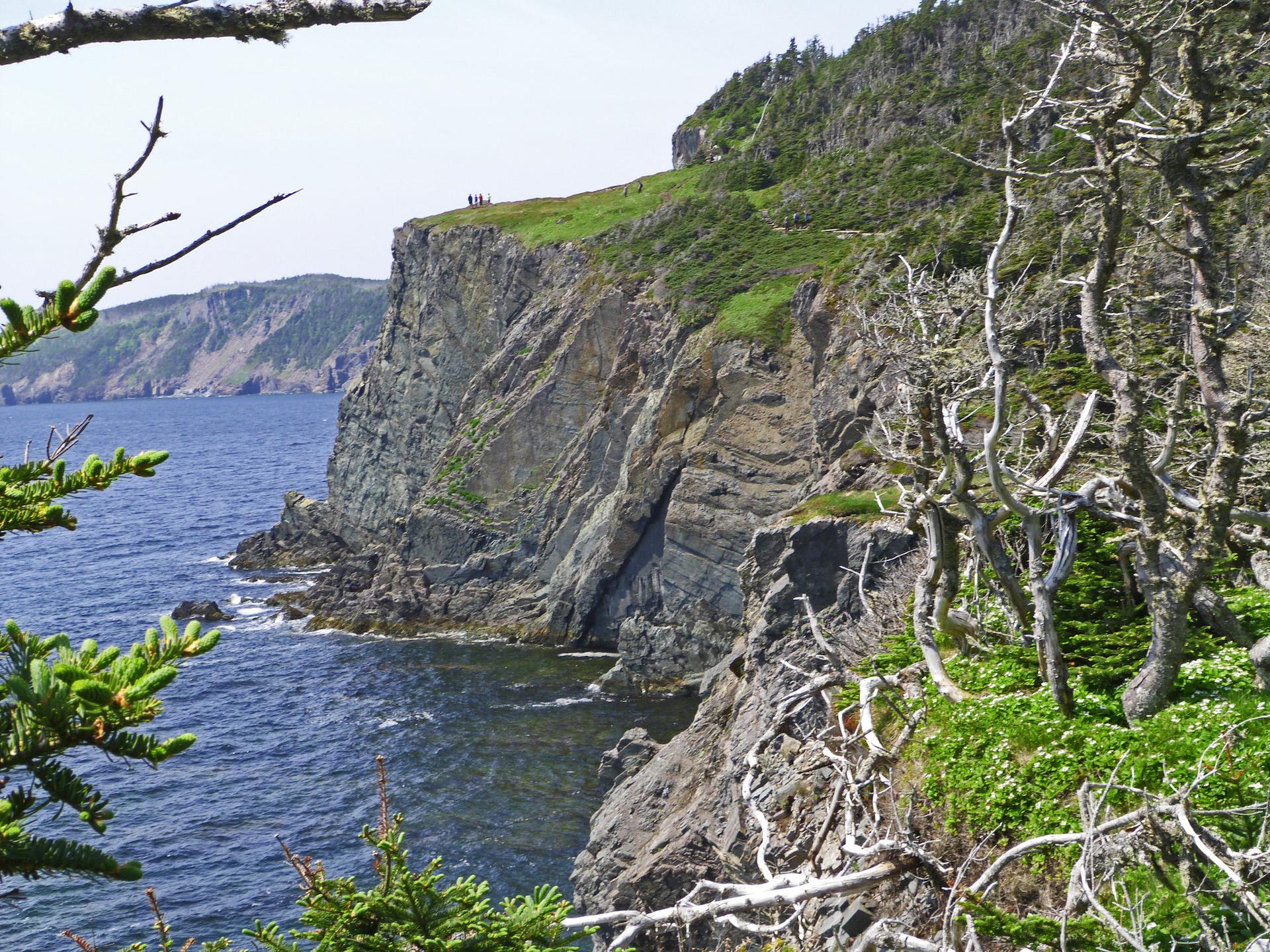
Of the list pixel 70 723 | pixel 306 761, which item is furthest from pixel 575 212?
pixel 70 723

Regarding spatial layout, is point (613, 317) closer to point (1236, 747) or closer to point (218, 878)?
point (218, 878)

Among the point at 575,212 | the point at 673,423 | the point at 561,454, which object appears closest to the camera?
the point at 673,423

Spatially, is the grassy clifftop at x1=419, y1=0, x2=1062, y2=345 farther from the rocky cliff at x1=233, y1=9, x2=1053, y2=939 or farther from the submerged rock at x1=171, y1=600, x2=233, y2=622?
the submerged rock at x1=171, y1=600, x2=233, y2=622

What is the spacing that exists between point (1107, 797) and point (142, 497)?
121 metres

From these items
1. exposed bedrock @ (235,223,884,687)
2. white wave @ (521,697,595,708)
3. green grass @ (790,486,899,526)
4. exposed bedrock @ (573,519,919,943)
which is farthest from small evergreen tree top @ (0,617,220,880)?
white wave @ (521,697,595,708)

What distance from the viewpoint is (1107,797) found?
1028 centimetres

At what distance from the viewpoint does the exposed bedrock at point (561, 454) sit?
50.6 m

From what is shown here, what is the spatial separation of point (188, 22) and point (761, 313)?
52.6 meters

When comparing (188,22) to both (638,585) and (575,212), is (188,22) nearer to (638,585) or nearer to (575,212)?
(638,585)

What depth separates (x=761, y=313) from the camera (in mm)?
56219

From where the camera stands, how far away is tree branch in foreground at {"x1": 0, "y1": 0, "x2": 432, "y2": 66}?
4820 millimetres

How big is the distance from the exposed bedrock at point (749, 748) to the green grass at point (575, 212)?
44.5 metres

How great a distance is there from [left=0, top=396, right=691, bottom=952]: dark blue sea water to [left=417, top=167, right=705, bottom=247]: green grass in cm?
3235

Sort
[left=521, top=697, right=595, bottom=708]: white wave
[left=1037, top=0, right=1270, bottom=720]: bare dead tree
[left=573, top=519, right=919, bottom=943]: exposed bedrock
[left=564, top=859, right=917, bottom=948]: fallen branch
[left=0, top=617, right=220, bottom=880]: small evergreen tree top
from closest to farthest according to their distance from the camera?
[left=0, top=617, right=220, bottom=880]: small evergreen tree top → [left=564, top=859, right=917, bottom=948]: fallen branch → [left=1037, top=0, right=1270, bottom=720]: bare dead tree → [left=573, top=519, right=919, bottom=943]: exposed bedrock → [left=521, top=697, right=595, bottom=708]: white wave
